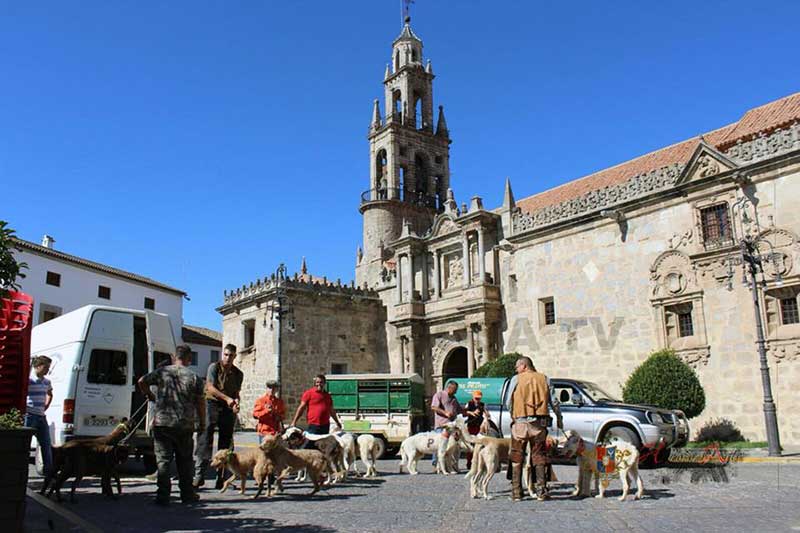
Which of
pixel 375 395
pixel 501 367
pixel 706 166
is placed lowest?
pixel 375 395

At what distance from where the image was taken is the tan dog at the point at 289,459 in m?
8.46

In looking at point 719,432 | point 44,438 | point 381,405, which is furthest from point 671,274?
point 44,438

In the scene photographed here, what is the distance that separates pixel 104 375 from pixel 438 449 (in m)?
6.01

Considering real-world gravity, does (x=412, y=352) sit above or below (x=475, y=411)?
above

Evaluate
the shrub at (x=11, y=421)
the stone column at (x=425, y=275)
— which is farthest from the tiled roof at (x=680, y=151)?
the shrub at (x=11, y=421)

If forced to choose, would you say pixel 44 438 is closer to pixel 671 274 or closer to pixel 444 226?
pixel 671 274

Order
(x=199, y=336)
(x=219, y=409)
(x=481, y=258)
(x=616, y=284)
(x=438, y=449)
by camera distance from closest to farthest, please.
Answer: (x=219, y=409), (x=438, y=449), (x=616, y=284), (x=481, y=258), (x=199, y=336)

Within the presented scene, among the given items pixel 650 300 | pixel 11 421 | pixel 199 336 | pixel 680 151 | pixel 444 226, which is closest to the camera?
pixel 11 421

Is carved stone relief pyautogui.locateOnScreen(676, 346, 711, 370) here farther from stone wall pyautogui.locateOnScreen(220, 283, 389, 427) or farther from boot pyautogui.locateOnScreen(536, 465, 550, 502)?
stone wall pyautogui.locateOnScreen(220, 283, 389, 427)

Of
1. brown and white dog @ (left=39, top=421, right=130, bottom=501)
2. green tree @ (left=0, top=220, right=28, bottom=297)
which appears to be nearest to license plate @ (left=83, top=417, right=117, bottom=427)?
brown and white dog @ (left=39, top=421, right=130, bottom=501)

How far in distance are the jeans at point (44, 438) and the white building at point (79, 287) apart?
22.8 meters

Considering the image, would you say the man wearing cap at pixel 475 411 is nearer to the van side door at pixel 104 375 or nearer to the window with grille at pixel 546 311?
the van side door at pixel 104 375

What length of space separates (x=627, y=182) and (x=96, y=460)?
18924 mm

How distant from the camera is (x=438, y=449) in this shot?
10953 mm
